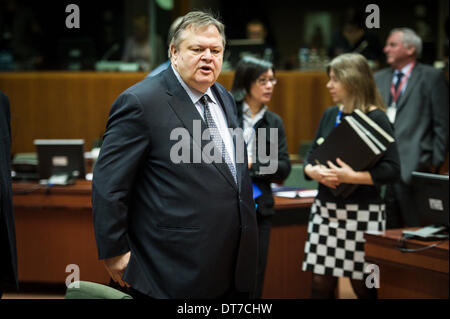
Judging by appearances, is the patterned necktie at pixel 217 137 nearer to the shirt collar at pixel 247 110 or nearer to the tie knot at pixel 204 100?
the tie knot at pixel 204 100

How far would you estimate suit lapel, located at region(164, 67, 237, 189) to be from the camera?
1.97 m

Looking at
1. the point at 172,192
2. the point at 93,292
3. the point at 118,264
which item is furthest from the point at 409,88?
the point at 93,292

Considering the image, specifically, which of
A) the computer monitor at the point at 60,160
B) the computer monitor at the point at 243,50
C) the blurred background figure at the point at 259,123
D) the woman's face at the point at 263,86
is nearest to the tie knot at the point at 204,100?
the blurred background figure at the point at 259,123

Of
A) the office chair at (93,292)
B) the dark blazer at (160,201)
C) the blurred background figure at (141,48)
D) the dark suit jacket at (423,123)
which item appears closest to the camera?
the office chair at (93,292)

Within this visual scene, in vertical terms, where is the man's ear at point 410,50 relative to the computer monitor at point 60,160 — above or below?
above

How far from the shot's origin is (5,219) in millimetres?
2375

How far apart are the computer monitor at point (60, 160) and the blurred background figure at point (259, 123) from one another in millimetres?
1378

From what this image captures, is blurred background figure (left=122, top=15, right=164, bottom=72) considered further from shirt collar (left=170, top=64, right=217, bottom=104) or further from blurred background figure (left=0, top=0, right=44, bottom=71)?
shirt collar (left=170, top=64, right=217, bottom=104)

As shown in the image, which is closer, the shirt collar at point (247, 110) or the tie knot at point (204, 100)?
the tie knot at point (204, 100)

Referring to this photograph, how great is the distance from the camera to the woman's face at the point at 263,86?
3.29 metres

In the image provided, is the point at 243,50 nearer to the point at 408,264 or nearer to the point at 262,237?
the point at 262,237

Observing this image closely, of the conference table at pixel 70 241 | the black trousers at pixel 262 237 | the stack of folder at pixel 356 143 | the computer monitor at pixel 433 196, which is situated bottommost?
the conference table at pixel 70 241
